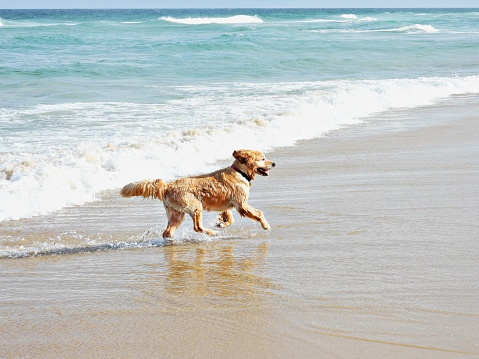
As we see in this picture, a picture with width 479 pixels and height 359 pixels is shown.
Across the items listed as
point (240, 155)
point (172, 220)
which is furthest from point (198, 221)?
point (240, 155)

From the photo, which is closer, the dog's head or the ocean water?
the dog's head

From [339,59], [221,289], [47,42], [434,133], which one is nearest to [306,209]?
[221,289]

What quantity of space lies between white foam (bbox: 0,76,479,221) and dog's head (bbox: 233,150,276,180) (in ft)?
7.61

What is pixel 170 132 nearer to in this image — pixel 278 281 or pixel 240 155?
pixel 240 155

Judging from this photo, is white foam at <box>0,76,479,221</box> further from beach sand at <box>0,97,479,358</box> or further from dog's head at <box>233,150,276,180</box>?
dog's head at <box>233,150,276,180</box>

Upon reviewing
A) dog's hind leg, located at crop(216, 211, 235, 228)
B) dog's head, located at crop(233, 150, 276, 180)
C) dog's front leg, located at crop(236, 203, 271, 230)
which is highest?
dog's head, located at crop(233, 150, 276, 180)

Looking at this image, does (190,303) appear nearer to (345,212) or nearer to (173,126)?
(345,212)

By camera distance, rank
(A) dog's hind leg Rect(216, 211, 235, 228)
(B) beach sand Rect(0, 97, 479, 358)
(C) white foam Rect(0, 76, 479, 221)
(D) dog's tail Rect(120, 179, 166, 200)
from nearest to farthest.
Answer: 1. (B) beach sand Rect(0, 97, 479, 358)
2. (D) dog's tail Rect(120, 179, 166, 200)
3. (A) dog's hind leg Rect(216, 211, 235, 228)
4. (C) white foam Rect(0, 76, 479, 221)

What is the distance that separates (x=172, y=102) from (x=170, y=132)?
545 centimetres

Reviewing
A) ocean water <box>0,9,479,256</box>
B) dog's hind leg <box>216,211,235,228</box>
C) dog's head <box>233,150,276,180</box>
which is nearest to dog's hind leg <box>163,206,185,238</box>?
dog's hind leg <box>216,211,235,228</box>

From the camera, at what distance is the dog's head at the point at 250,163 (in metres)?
6.98

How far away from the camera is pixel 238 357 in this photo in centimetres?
411

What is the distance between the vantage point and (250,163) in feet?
22.9

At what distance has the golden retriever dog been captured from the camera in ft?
22.0
